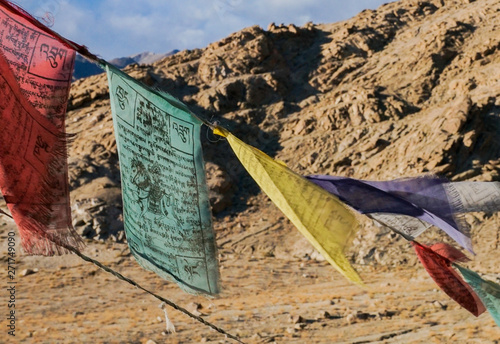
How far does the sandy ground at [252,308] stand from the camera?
8500mm

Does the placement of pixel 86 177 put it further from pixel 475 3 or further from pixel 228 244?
pixel 475 3

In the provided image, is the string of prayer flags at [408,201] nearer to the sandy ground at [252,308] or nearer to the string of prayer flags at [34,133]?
the string of prayer flags at [34,133]

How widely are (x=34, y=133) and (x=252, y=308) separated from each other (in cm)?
781

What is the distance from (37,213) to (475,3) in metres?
25.6

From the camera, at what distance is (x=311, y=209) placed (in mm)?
3105

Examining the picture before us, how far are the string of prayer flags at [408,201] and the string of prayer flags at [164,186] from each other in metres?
0.84

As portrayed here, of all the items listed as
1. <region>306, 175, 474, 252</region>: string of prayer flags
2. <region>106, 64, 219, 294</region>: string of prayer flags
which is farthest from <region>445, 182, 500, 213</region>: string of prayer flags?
<region>106, 64, 219, 294</region>: string of prayer flags

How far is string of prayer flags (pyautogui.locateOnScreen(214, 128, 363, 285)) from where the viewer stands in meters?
3.00

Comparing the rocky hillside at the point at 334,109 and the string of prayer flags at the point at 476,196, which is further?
the rocky hillside at the point at 334,109

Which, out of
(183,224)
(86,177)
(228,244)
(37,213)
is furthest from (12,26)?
(86,177)

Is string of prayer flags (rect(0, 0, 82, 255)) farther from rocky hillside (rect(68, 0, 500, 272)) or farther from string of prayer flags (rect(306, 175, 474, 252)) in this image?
rocky hillside (rect(68, 0, 500, 272))

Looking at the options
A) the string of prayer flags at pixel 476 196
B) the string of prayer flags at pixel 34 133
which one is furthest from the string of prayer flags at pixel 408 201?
the string of prayer flags at pixel 34 133

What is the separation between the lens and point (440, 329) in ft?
27.7

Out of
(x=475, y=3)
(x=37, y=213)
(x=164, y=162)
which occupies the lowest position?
(x=37, y=213)
